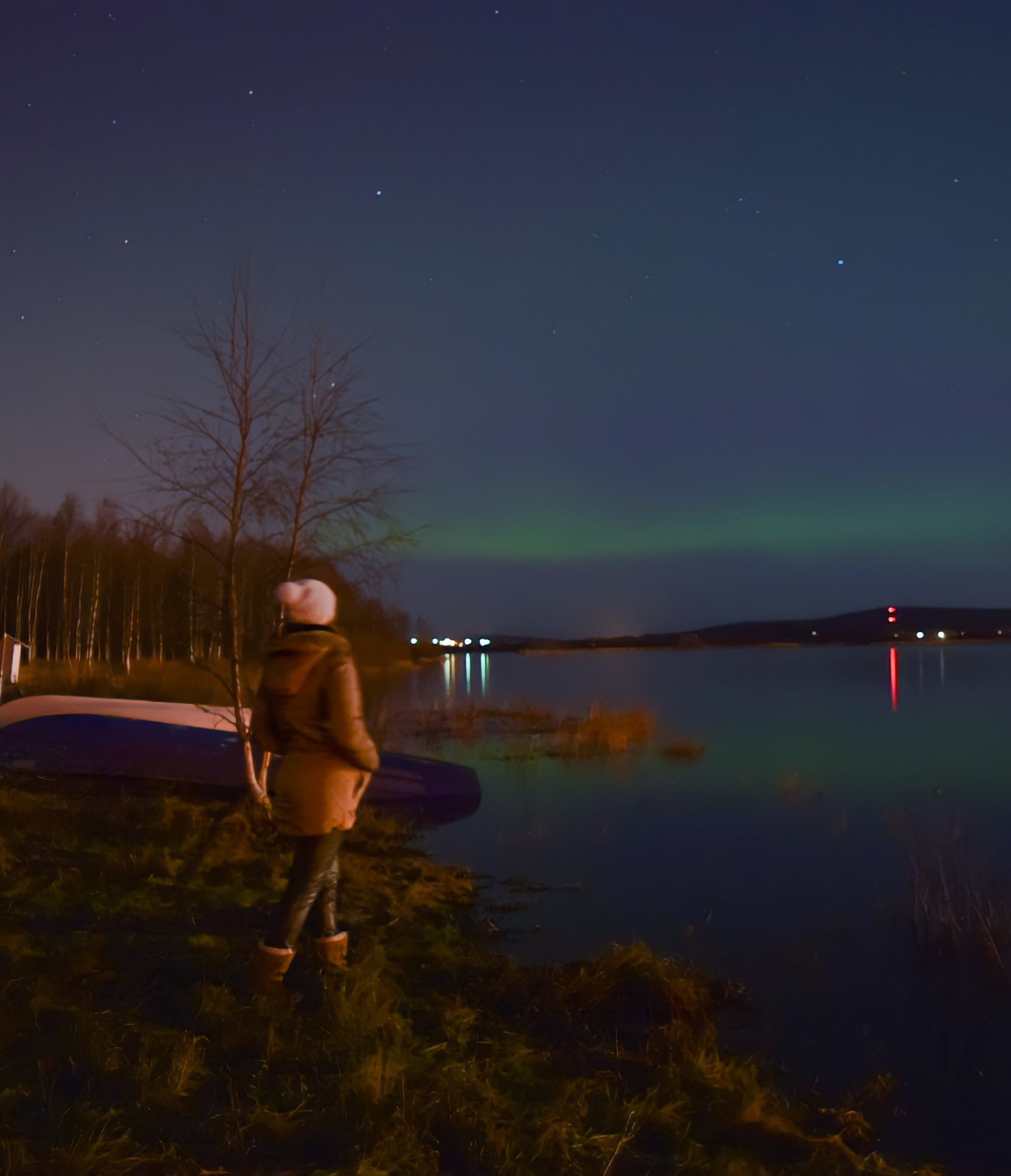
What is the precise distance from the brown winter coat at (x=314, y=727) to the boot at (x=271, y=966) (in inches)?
24.0

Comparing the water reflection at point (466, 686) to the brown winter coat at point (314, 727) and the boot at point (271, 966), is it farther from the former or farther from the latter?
the brown winter coat at point (314, 727)

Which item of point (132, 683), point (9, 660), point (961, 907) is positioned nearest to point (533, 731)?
point (132, 683)

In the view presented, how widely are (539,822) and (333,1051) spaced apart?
11709 mm

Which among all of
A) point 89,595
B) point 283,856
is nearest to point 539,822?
point 283,856

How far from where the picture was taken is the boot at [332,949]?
5.53m

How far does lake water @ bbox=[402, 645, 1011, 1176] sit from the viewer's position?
7020 mm

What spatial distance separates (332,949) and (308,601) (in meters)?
1.89

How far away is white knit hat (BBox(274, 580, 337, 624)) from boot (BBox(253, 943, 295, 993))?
1.63 metres

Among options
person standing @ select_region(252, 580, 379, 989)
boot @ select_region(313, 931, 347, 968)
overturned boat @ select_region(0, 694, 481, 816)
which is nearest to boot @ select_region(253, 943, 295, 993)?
person standing @ select_region(252, 580, 379, 989)

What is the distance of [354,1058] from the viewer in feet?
15.2

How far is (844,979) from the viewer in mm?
8906

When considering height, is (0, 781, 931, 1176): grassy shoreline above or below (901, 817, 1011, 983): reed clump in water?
above

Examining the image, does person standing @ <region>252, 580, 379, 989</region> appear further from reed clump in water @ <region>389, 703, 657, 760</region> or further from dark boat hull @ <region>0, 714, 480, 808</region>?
reed clump in water @ <region>389, 703, 657, 760</region>

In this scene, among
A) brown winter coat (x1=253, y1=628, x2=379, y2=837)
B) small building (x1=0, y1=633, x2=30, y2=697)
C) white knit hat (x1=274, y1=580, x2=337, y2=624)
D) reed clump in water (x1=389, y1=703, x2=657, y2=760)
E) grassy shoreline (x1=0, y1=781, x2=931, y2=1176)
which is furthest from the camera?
reed clump in water (x1=389, y1=703, x2=657, y2=760)
